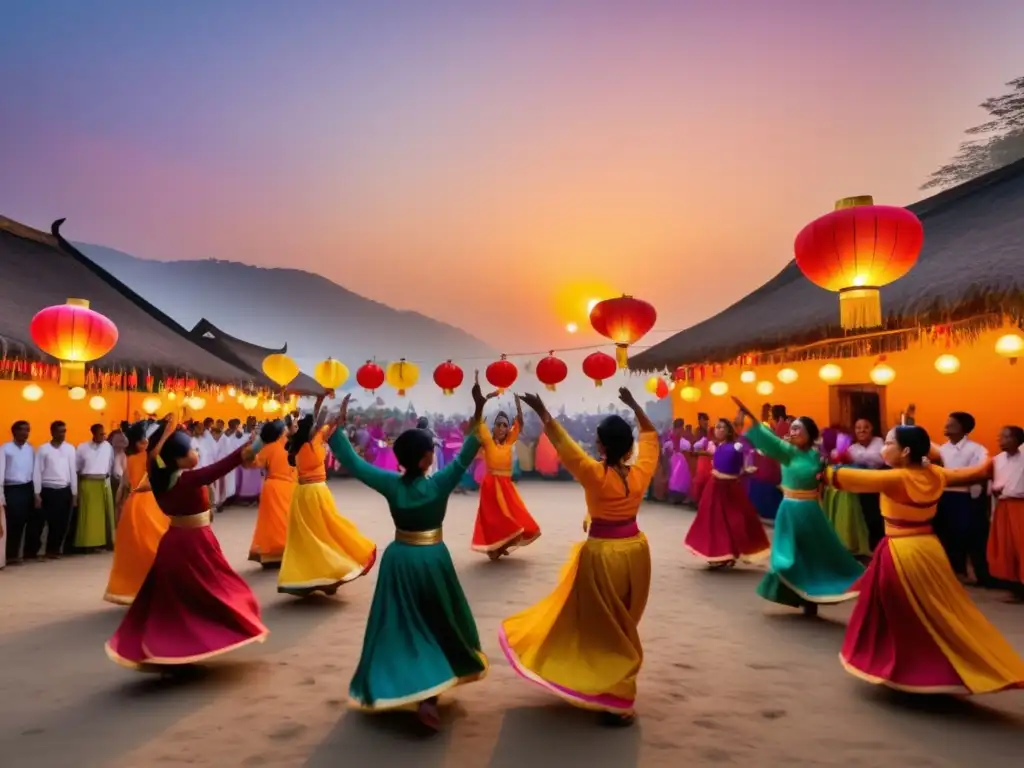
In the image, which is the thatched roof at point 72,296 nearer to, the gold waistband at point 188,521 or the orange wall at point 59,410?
the orange wall at point 59,410

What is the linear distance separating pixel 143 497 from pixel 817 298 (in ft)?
29.6

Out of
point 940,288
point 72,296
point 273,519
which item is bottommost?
point 273,519

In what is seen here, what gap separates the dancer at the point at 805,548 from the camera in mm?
5918

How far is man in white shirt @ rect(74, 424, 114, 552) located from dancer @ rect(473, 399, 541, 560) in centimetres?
480

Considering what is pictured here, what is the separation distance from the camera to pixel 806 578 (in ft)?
19.5

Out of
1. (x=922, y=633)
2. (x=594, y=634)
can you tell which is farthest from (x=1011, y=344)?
(x=594, y=634)

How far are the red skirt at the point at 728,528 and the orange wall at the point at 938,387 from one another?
1.92 meters

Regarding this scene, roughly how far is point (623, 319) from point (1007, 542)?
457cm

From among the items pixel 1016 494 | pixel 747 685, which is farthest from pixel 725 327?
pixel 747 685

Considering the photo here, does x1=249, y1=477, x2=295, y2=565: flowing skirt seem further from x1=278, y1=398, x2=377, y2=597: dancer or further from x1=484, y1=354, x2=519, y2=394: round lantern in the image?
x1=484, y1=354, x2=519, y2=394: round lantern

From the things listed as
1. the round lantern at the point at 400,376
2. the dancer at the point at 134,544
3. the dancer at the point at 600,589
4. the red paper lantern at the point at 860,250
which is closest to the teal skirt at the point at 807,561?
the red paper lantern at the point at 860,250

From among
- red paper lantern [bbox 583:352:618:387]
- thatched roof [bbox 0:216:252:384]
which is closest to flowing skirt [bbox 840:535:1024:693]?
red paper lantern [bbox 583:352:618:387]

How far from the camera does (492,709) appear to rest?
4031 mm

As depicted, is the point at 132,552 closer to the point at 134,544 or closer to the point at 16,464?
the point at 134,544
